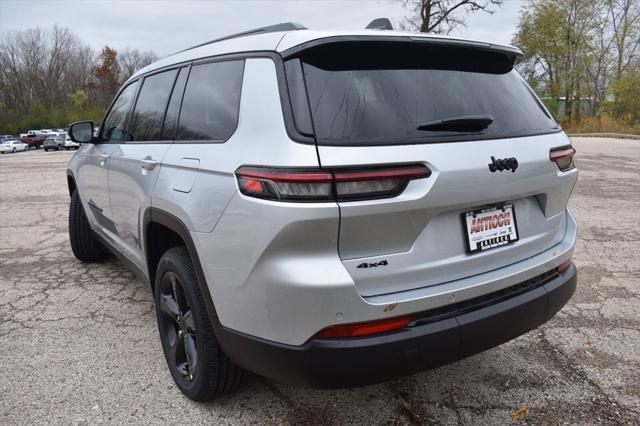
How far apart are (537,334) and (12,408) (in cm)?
309

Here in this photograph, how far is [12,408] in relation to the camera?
2451mm

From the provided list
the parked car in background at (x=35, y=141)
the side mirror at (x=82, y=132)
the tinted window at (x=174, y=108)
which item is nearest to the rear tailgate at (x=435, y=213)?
the tinted window at (x=174, y=108)

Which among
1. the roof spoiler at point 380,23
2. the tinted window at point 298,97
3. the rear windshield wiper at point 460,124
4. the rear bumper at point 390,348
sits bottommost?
the rear bumper at point 390,348

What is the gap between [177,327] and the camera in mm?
2621

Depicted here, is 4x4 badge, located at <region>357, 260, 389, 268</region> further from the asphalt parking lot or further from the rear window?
the asphalt parking lot

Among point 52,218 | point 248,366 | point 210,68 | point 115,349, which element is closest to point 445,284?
point 248,366

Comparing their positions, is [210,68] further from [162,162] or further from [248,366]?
[248,366]

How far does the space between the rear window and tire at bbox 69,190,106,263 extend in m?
3.56

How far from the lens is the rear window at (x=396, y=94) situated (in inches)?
71.3

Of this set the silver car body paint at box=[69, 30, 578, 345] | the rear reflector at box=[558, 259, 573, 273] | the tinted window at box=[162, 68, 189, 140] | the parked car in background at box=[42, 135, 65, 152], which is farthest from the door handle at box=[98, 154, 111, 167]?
the parked car in background at box=[42, 135, 65, 152]

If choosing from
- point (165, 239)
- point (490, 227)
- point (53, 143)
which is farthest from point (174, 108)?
point (53, 143)

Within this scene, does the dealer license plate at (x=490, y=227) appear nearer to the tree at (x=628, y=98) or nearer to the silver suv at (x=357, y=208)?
the silver suv at (x=357, y=208)

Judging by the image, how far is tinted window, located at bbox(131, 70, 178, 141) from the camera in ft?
9.40

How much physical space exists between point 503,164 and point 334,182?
79 cm
